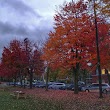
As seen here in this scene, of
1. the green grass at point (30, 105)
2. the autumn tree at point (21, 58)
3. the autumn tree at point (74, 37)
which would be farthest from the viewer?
the autumn tree at point (21, 58)

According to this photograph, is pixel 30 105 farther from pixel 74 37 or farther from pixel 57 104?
pixel 74 37

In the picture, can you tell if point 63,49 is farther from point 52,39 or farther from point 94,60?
point 94,60

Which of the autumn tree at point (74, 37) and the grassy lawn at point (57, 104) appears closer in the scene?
the grassy lawn at point (57, 104)

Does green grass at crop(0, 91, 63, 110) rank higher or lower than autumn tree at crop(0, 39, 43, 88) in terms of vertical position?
lower

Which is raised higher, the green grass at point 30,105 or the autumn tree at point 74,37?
the autumn tree at point 74,37

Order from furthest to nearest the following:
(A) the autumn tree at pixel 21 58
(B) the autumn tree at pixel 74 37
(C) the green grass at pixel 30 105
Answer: (A) the autumn tree at pixel 21 58, (B) the autumn tree at pixel 74 37, (C) the green grass at pixel 30 105

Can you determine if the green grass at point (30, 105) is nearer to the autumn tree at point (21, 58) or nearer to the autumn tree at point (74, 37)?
the autumn tree at point (74, 37)

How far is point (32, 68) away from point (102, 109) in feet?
162

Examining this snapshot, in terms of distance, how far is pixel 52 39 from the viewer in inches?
1503

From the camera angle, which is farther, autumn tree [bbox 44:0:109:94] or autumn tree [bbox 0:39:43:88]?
autumn tree [bbox 0:39:43:88]

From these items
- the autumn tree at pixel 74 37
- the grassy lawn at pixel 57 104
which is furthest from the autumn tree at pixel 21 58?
the grassy lawn at pixel 57 104

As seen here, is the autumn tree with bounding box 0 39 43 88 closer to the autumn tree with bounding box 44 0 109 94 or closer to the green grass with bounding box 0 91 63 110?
the autumn tree with bounding box 44 0 109 94

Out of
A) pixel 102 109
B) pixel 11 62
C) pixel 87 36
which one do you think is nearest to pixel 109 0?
pixel 102 109

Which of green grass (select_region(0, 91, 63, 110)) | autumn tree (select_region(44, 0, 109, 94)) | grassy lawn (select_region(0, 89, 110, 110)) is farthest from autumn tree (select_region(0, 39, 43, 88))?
green grass (select_region(0, 91, 63, 110))
